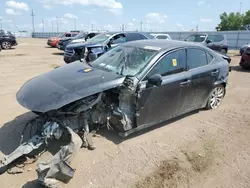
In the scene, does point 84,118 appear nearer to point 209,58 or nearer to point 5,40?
point 209,58

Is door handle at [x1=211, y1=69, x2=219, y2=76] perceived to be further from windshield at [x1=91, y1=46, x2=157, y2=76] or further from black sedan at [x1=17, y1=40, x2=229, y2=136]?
windshield at [x1=91, y1=46, x2=157, y2=76]

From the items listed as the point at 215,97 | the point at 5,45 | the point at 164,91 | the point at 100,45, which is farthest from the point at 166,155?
the point at 5,45

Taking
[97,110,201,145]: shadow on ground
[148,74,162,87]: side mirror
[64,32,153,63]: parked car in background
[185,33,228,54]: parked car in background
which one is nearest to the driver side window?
[148,74,162,87]: side mirror

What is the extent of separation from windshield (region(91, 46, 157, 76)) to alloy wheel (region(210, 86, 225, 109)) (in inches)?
81.5

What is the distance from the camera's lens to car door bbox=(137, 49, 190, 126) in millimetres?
3942

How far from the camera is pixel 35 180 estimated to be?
10.1ft

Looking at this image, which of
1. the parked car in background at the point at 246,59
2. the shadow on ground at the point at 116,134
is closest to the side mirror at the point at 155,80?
the shadow on ground at the point at 116,134

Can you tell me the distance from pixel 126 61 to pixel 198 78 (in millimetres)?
1511

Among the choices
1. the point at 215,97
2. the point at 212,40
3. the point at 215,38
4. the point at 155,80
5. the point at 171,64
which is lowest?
the point at 215,97

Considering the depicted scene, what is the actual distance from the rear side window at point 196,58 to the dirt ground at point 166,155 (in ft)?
3.75

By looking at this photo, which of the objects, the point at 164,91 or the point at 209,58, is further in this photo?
the point at 209,58

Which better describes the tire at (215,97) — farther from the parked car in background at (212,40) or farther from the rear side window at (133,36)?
the parked car in background at (212,40)

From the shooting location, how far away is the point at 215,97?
5.59 metres

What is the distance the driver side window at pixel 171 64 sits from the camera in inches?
163
